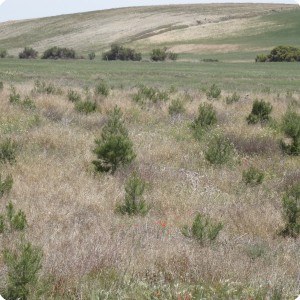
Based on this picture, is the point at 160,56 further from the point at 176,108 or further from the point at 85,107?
the point at 85,107

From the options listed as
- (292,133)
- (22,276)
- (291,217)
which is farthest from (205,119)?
(22,276)

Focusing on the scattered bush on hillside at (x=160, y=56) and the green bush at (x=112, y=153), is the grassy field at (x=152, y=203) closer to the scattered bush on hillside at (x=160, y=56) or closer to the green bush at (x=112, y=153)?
the green bush at (x=112, y=153)

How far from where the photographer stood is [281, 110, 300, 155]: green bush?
1351 cm

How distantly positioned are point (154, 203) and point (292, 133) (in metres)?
6.63

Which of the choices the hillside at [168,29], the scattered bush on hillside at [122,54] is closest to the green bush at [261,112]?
the scattered bush on hillside at [122,54]

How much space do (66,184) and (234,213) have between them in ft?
9.19

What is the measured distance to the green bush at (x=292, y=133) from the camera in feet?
44.3

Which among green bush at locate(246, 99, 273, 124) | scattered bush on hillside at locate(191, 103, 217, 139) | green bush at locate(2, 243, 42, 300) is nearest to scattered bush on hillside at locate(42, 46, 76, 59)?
green bush at locate(246, 99, 273, 124)

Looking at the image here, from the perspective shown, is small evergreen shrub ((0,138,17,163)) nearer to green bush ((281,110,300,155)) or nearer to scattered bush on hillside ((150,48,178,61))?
green bush ((281,110,300,155))

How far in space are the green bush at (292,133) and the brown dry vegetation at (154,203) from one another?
27 centimetres

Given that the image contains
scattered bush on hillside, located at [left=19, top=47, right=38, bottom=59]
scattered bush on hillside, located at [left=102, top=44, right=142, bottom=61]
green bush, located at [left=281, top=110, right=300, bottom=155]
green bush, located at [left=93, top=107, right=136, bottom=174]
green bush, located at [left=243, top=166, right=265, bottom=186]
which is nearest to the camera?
green bush, located at [left=243, top=166, right=265, bottom=186]

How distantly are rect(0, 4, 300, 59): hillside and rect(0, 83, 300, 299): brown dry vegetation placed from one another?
7410 cm

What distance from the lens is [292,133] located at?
14305 mm

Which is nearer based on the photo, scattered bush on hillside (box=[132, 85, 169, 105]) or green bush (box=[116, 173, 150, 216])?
green bush (box=[116, 173, 150, 216])
